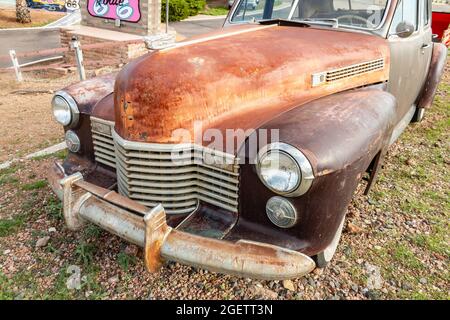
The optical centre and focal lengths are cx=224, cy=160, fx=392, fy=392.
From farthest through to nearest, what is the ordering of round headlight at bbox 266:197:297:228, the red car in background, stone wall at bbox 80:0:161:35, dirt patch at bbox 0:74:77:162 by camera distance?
stone wall at bbox 80:0:161:35 < the red car in background < dirt patch at bbox 0:74:77:162 < round headlight at bbox 266:197:297:228

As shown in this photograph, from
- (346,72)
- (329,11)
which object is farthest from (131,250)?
(329,11)

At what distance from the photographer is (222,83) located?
7.69 feet

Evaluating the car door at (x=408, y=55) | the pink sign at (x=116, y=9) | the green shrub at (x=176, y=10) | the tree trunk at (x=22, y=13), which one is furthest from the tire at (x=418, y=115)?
A: the tree trunk at (x=22, y=13)

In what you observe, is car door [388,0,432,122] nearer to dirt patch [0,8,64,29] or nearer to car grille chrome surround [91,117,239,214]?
car grille chrome surround [91,117,239,214]

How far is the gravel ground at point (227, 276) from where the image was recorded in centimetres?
249

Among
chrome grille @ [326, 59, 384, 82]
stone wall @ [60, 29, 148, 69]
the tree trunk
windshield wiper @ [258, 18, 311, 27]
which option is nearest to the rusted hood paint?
windshield wiper @ [258, 18, 311, 27]

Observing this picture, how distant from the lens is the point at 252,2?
3.87m

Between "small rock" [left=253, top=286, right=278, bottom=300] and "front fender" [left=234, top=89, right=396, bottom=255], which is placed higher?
"front fender" [left=234, top=89, right=396, bottom=255]

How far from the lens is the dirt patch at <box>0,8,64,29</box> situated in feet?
61.6

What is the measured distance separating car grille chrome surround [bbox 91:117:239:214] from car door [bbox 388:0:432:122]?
1946 millimetres

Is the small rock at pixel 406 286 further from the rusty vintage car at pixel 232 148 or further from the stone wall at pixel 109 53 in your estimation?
the stone wall at pixel 109 53

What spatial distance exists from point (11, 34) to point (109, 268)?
672 inches

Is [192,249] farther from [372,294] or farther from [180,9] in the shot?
[180,9]
